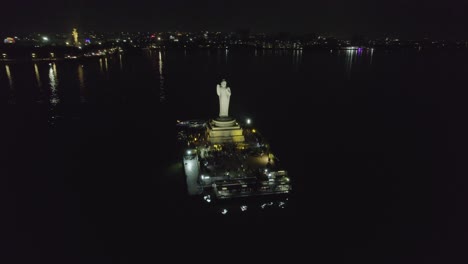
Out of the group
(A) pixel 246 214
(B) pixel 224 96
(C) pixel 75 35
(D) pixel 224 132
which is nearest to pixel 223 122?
(D) pixel 224 132

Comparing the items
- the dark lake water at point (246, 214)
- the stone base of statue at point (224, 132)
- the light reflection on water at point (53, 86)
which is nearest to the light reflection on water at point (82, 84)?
the dark lake water at point (246, 214)

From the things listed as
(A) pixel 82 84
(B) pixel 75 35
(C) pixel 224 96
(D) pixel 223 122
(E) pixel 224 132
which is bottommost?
(A) pixel 82 84

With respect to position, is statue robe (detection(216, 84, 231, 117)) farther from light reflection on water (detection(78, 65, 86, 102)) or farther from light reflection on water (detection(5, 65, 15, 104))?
light reflection on water (detection(5, 65, 15, 104))

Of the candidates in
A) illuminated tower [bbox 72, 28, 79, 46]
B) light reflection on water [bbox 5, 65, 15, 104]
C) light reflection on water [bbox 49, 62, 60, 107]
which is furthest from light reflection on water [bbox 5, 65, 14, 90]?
illuminated tower [bbox 72, 28, 79, 46]

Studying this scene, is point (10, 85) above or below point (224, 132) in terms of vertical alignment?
below

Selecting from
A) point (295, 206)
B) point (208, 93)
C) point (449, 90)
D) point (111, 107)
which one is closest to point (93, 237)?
point (295, 206)

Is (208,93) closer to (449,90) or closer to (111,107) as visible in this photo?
(111,107)

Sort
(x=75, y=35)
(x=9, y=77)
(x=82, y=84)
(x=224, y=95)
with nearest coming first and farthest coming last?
(x=224, y=95) < (x=82, y=84) < (x=9, y=77) < (x=75, y=35)

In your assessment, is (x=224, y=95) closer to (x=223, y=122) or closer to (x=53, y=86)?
(x=223, y=122)
